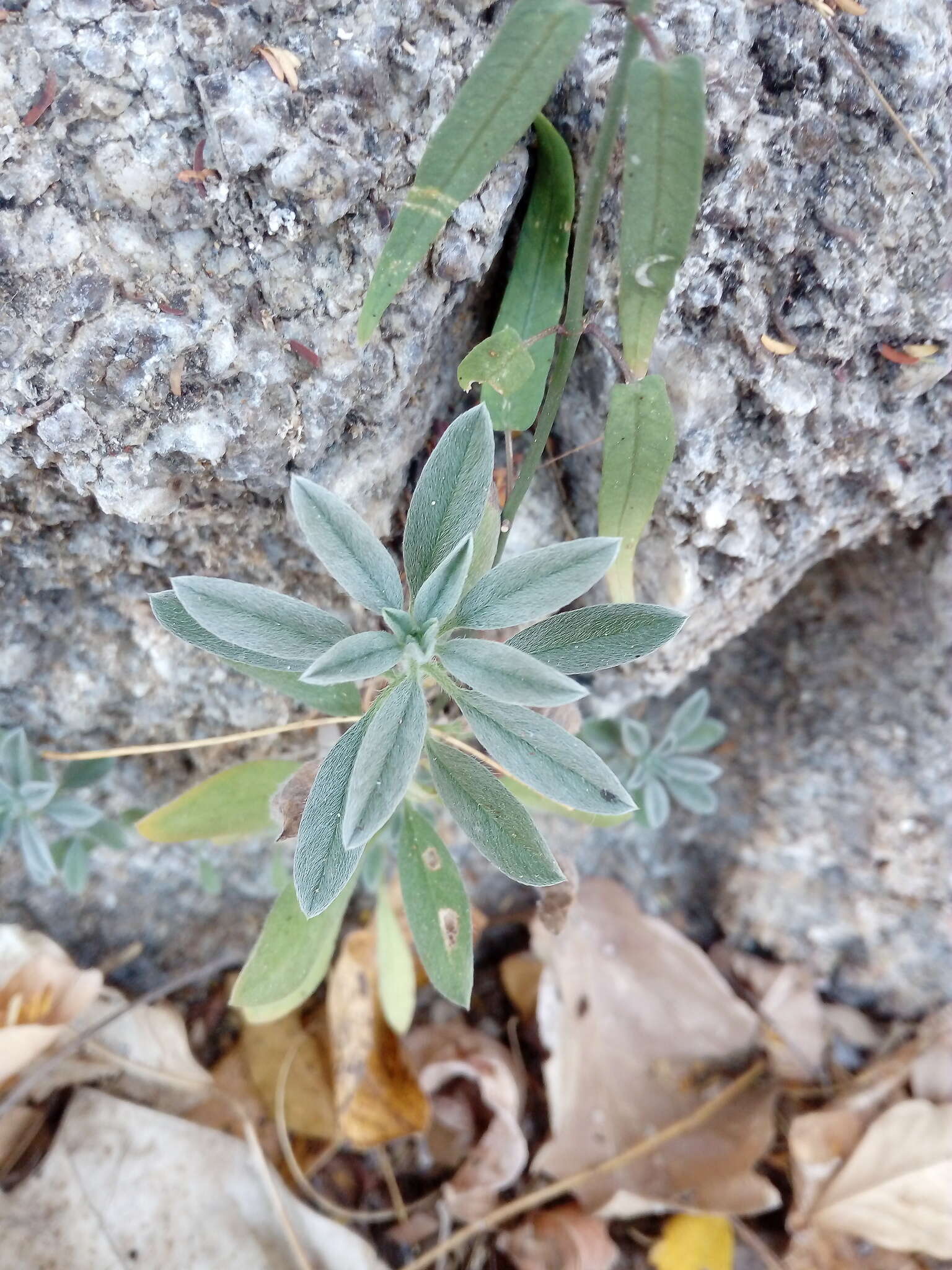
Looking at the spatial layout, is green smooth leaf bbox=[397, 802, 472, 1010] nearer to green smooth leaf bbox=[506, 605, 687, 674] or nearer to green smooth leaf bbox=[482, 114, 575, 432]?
green smooth leaf bbox=[506, 605, 687, 674]

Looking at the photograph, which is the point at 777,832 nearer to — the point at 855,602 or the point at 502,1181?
the point at 855,602

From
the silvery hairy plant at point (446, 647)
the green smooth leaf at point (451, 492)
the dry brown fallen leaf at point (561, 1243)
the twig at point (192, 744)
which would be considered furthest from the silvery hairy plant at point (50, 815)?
the dry brown fallen leaf at point (561, 1243)

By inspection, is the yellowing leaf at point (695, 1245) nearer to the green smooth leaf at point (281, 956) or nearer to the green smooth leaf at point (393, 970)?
the green smooth leaf at point (393, 970)

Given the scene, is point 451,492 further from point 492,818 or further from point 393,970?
point 393,970

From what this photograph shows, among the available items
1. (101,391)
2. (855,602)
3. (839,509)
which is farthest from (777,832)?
(101,391)

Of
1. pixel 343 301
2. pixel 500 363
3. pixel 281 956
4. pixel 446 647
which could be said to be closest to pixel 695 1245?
pixel 281 956

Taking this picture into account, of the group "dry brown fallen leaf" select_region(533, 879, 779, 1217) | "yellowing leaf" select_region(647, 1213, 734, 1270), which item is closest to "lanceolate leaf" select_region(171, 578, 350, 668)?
"dry brown fallen leaf" select_region(533, 879, 779, 1217)
